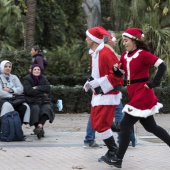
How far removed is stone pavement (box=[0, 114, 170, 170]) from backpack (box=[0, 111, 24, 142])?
0.18 meters

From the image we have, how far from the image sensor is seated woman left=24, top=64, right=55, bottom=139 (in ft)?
35.2

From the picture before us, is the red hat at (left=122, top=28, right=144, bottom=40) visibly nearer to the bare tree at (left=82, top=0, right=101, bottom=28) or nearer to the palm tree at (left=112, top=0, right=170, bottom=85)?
the palm tree at (left=112, top=0, right=170, bottom=85)

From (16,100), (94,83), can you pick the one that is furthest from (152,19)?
(94,83)

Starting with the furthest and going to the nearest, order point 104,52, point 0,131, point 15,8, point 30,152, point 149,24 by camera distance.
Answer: point 15,8 < point 149,24 < point 0,131 < point 30,152 < point 104,52

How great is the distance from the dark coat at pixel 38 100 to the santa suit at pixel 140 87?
357 cm

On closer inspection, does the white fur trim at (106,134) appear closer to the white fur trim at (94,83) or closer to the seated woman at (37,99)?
the white fur trim at (94,83)

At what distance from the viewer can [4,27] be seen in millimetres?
26547

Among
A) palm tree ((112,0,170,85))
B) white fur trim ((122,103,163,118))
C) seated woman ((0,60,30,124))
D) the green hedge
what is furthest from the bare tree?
white fur trim ((122,103,163,118))

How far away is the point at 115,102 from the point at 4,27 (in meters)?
19.4

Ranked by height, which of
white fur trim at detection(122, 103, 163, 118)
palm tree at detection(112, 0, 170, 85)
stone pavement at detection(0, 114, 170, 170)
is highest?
palm tree at detection(112, 0, 170, 85)

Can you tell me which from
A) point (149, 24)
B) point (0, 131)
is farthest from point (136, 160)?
point (149, 24)

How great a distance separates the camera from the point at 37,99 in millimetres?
11000

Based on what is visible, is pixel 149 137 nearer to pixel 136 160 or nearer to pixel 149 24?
pixel 136 160

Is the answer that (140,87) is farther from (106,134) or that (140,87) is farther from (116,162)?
(116,162)
